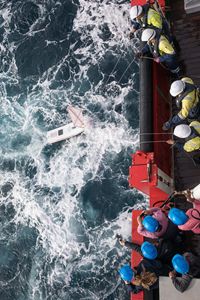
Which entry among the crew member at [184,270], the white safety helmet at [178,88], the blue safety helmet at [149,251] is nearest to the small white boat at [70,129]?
the white safety helmet at [178,88]

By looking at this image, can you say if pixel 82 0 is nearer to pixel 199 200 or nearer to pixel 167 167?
pixel 167 167

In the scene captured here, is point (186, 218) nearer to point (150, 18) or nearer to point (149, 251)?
point (149, 251)

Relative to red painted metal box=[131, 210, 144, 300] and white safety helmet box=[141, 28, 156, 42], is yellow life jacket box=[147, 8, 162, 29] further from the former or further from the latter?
red painted metal box=[131, 210, 144, 300]

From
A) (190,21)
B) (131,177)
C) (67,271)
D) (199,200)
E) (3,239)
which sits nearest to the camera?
(199,200)

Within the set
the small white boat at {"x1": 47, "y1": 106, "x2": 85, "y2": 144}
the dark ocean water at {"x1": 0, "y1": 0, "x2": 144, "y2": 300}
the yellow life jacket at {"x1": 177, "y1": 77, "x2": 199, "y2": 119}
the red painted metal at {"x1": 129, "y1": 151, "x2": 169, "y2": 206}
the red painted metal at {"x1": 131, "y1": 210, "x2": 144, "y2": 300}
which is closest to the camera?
the yellow life jacket at {"x1": 177, "y1": 77, "x2": 199, "y2": 119}

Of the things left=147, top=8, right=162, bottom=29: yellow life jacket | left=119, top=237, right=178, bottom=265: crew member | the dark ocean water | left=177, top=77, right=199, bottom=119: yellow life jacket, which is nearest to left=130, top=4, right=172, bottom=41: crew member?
left=147, top=8, right=162, bottom=29: yellow life jacket

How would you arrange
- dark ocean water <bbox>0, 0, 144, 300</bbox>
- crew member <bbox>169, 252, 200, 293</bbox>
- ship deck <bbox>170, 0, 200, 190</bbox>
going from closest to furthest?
1. crew member <bbox>169, 252, 200, 293</bbox>
2. ship deck <bbox>170, 0, 200, 190</bbox>
3. dark ocean water <bbox>0, 0, 144, 300</bbox>

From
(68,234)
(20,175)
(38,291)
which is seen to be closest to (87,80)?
(20,175)
